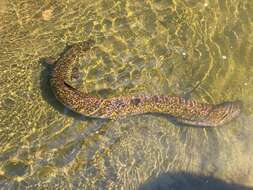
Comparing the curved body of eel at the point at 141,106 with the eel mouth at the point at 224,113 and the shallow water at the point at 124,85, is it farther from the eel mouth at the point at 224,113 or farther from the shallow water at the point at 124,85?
the shallow water at the point at 124,85

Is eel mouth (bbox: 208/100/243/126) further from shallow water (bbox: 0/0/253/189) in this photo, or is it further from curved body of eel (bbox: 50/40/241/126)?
shallow water (bbox: 0/0/253/189)

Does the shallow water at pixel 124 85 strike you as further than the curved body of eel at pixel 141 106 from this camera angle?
No

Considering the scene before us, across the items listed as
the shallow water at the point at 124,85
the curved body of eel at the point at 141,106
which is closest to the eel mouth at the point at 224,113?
the curved body of eel at the point at 141,106

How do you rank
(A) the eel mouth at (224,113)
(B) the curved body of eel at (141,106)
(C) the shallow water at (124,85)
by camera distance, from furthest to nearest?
(A) the eel mouth at (224,113), (B) the curved body of eel at (141,106), (C) the shallow water at (124,85)

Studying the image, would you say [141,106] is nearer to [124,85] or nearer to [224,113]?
[124,85]

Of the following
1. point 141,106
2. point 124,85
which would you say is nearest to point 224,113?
point 141,106

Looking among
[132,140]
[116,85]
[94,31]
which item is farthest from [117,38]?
[132,140]
